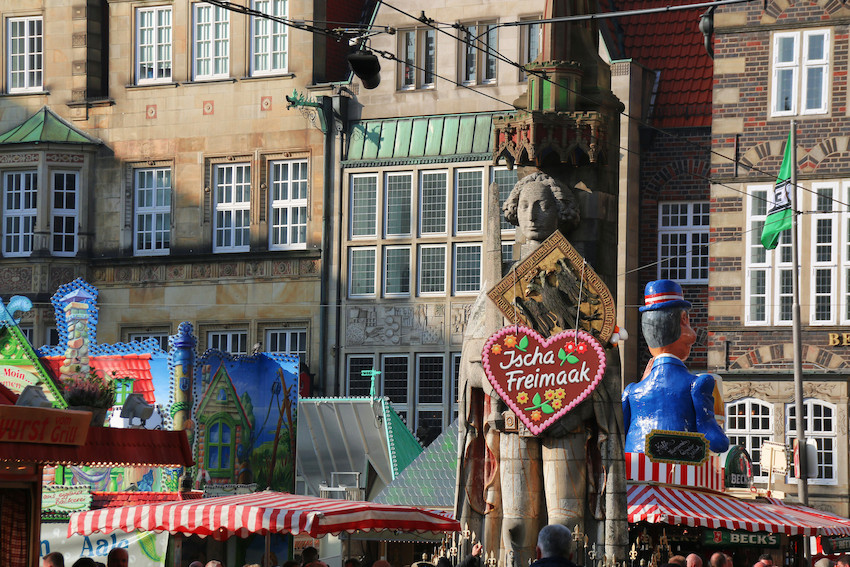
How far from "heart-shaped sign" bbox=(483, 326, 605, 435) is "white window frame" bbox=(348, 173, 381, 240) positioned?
18077mm

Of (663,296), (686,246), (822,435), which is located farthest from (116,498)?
(686,246)

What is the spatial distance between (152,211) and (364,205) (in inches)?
199

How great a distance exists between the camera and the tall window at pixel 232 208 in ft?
119

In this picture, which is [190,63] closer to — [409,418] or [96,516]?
[409,418]

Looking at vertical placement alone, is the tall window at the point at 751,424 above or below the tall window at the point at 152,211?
below

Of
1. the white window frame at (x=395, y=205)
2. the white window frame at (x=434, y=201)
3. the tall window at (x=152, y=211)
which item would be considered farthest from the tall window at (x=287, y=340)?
the white window frame at (x=434, y=201)

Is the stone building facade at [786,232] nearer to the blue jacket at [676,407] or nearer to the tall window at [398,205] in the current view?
the tall window at [398,205]

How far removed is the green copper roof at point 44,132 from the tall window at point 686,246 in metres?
12.7

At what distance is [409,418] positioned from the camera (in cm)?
3400

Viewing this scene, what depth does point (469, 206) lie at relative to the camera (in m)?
34.1

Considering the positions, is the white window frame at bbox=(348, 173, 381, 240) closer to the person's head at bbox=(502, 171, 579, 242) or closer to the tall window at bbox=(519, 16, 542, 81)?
the tall window at bbox=(519, 16, 542, 81)

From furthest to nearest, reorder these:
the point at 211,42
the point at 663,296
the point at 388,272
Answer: the point at 211,42 → the point at 388,272 → the point at 663,296

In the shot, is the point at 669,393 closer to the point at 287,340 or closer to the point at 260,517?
the point at 260,517

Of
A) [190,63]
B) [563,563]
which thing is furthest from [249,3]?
[563,563]
